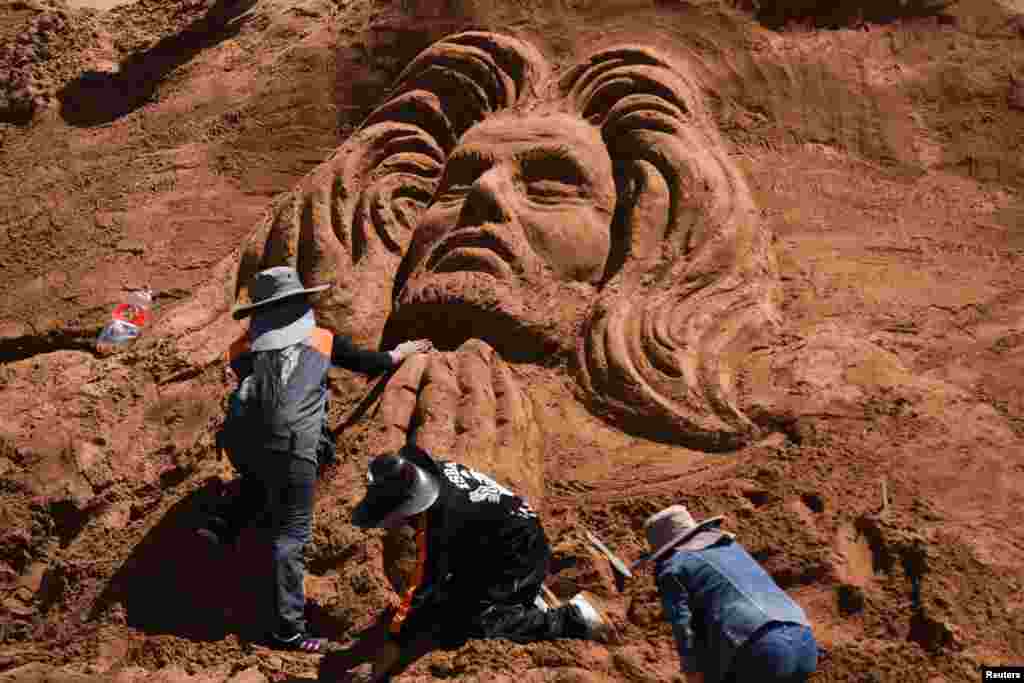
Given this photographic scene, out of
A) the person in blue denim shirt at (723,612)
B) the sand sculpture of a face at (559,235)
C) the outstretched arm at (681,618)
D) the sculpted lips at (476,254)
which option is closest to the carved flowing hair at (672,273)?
the sand sculpture of a face at (559,235)

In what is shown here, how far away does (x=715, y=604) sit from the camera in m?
3.97

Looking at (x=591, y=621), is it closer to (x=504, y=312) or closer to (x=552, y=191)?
(x=504, y=312)

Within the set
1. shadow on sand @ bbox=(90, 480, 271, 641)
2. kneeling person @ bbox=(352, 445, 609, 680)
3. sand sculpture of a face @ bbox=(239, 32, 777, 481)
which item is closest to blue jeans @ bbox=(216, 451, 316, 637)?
shadow on sand @ bbox=(90, 480, 271, 641)

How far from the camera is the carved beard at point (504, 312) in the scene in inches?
233

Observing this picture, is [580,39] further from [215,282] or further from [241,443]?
[241,443]

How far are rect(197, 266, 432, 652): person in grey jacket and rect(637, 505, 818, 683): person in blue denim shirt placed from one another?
1422 mm

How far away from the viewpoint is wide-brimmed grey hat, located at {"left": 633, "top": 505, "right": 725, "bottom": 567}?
4172 mm

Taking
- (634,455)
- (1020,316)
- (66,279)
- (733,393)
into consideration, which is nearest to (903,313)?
(1020,316)

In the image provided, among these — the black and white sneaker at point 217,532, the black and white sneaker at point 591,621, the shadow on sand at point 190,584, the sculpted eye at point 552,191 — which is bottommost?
the shadow on sand at point 190,584

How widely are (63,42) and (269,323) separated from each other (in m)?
4.36

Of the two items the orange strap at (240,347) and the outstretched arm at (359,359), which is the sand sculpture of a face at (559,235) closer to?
the outstretched arm at (359,359)

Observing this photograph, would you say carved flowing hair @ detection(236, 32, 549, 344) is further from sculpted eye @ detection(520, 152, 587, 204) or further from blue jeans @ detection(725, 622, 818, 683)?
blue jeans @ detection(725, 622, 818, 683)

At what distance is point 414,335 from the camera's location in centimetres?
615

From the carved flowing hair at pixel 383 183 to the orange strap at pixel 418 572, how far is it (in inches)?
78.1
